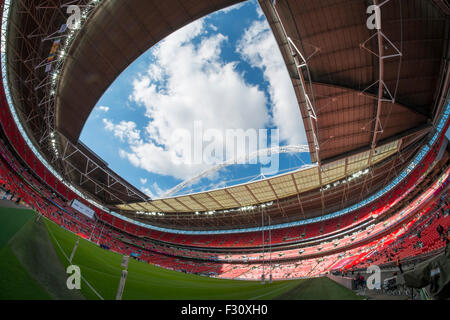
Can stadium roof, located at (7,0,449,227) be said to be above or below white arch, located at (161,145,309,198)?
below

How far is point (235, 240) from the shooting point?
170 ft

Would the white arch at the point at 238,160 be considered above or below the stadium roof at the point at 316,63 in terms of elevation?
above

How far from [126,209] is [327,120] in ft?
144

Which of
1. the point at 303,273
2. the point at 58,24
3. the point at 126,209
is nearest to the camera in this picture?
the point at 58,24

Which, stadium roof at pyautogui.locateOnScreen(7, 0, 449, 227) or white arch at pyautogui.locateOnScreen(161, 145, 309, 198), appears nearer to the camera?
stadium roof at pyautogui.locateOnScreen(7, 0, 449, 227)

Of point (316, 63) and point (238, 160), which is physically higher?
point (238, 160)

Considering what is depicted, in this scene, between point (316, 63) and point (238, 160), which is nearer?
point (316, 63)

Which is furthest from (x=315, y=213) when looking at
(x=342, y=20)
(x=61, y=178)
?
(x=61, y=178)

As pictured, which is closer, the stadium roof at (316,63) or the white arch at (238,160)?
the stadium roof at (316,63)

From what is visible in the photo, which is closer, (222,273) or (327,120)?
(327,120)

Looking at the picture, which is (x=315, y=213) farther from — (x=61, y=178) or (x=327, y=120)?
(x=61, y=178)

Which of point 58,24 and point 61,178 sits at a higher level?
point 58,24
